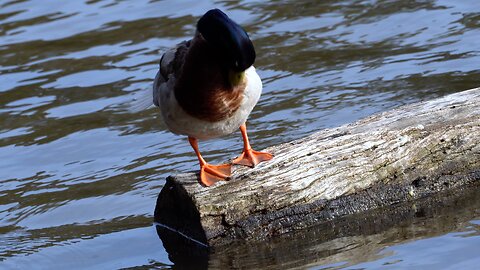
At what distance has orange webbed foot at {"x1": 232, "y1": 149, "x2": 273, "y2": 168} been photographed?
5.14m

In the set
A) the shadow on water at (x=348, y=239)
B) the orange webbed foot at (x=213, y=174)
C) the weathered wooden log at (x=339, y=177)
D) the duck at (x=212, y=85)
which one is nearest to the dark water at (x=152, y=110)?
the shadow on water at (x=348, y=239)

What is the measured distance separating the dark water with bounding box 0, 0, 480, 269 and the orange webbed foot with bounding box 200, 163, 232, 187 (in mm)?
366

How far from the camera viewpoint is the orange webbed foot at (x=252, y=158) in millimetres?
5137

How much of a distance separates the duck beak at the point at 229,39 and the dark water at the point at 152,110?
0.98 meters

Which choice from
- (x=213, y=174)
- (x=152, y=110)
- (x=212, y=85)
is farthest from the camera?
(x=152, y=110)

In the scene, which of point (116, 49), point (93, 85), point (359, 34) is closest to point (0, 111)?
point (93, 85)

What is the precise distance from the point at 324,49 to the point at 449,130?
12.2 ft

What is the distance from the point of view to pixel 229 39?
4.64 meters

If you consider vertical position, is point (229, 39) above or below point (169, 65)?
above

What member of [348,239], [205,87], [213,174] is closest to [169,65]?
[205,87]

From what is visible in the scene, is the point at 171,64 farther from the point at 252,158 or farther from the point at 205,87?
the point at 252,158

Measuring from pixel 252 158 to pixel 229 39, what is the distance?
2.57 ft

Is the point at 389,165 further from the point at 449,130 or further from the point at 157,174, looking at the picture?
the point at 157,174

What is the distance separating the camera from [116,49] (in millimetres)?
9547
